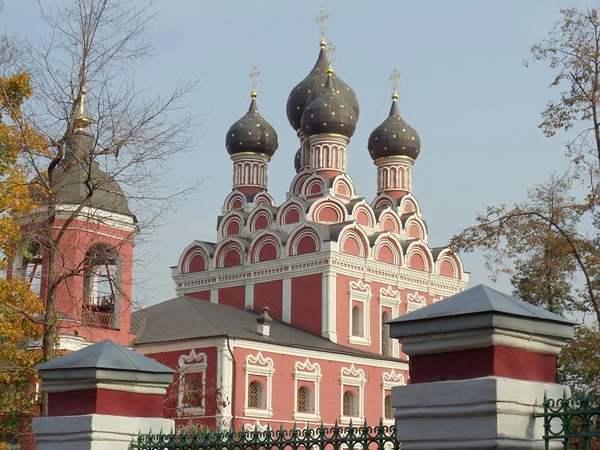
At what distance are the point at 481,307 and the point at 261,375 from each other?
836 inches

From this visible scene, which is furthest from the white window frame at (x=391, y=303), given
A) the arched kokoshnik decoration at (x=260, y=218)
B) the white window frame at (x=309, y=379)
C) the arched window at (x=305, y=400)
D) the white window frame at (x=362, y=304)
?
the arched kokoshnik decoration at (x=260, y=218)

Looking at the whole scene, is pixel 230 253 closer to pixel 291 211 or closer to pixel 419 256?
pixel 291 211

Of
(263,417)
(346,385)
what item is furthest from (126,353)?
(346,385)

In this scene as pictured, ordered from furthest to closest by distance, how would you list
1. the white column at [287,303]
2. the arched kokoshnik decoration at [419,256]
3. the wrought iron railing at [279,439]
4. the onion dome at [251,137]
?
the onion dome at [251,137]
the arched kokoshnik decoration at [419,256]
the white column at [287,303]
the wrought iron railing at [279,439]

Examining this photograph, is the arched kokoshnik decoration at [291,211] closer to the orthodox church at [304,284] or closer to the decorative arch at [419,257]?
the orthodox church at [304,284]

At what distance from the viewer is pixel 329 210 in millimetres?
31047

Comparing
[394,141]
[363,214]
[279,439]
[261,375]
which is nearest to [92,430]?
[279,439]

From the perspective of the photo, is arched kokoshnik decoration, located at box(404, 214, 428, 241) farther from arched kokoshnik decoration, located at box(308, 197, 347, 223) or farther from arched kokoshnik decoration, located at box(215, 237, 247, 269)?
arched kokoshnik decoration, located at box(215, 237, 247, 269)

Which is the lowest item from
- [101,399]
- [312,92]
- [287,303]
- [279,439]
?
[279,439]

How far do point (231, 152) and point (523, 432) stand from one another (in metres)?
30.9

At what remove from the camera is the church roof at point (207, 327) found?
81.3 ft

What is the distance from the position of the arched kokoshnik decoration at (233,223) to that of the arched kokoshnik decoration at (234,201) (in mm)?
641

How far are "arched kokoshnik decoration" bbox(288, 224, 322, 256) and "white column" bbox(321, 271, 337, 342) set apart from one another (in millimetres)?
1213

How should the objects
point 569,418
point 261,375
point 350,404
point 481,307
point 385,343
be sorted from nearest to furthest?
point 569,418 → point 481,307 → point 261,375 → point 350,404 → point 385,343
